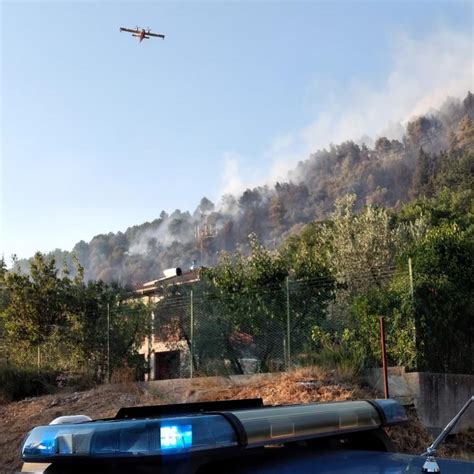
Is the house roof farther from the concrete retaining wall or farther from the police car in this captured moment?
the police car

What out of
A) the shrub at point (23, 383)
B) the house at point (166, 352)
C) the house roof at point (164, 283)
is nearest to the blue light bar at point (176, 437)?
the house at point (166, 352)

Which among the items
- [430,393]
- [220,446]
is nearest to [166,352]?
[430,393]

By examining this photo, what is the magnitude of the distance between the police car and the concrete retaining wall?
10.2 meters

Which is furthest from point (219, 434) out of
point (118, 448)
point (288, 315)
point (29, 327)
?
point (29, 327)

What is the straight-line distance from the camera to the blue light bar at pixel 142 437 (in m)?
2.01

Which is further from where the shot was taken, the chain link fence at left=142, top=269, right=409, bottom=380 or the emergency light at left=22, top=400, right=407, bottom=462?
the chain link fence at left=142, top=269, right=409, bottom=380

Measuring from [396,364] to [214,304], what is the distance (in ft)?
16.3

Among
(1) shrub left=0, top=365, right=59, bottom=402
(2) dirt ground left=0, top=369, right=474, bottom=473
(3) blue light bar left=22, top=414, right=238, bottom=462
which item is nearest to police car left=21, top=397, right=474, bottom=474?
(3) blue light bar left=22, top=414, right=238, bottom=462

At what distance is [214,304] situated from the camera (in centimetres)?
1652

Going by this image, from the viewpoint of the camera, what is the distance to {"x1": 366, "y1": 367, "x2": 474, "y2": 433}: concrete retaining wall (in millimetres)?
12305

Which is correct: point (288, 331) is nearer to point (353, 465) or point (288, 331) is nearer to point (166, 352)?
point (166, 352)

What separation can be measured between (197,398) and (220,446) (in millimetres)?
12312

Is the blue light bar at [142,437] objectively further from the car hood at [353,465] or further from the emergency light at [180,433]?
the car hood at [353,465]

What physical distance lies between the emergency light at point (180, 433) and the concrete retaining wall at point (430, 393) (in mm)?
10292
